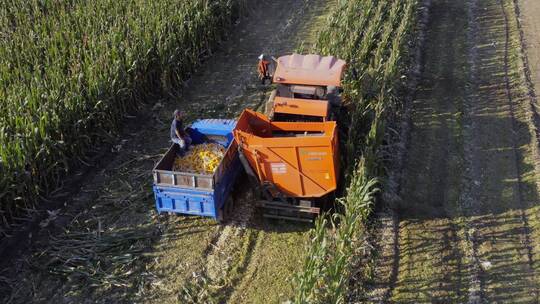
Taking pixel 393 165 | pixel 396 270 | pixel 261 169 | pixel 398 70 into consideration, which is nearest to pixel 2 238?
pixel 261 169

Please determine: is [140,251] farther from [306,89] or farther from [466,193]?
[466,193]

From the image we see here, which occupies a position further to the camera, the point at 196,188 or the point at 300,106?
the point at 300,106

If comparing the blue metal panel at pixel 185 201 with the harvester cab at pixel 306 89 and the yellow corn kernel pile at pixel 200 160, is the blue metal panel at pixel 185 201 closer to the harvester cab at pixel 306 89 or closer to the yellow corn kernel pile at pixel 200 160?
the yellow corn kernel pile at pixel 200 160

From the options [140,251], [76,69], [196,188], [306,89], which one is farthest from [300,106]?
[76,69]

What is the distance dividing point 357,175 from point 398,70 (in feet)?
15.6

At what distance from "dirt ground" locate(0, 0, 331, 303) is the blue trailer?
0.45 m

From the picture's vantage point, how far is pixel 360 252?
789 cm

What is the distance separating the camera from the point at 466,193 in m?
9.37

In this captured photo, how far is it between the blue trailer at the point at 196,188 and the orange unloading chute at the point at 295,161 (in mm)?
502

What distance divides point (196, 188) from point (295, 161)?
1523 mm

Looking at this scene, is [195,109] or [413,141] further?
[195,109]

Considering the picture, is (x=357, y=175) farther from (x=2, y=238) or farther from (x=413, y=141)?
(x=2, y=238)

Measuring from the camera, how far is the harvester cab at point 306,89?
905cm

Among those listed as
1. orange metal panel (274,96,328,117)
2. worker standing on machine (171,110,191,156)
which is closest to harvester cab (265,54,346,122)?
orange metal panel (274,96,328,117)
